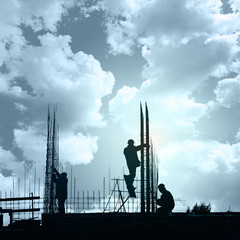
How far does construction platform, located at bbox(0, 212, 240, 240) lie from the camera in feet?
37.4

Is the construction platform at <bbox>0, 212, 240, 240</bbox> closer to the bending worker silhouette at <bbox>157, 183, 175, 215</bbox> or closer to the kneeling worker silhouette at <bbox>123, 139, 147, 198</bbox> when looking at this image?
the bending worker silhouette at <bbox>157, 183, 175, 215</bbox>

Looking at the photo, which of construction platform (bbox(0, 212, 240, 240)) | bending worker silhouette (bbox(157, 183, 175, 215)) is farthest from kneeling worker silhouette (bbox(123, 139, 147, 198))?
construction platform (bbox(0, 212, 240, 240))

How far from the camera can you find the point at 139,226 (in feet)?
38.1

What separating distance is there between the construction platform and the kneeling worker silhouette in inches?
56.2

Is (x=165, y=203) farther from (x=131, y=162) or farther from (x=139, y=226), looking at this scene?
(x=131, y=162)

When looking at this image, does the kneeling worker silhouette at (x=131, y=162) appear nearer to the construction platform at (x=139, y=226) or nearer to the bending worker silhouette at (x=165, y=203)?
the bending worker silhouette at (x=165, y=203)

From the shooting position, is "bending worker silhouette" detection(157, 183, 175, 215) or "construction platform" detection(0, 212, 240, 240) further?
"bending worker silhouette" detection(157, 183, 175, 215)

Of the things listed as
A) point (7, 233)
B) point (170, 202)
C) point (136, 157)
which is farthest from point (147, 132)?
point (7, 233)

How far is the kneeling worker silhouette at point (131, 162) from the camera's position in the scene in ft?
43.2

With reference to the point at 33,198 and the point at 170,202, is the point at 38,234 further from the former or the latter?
the point at 170,202

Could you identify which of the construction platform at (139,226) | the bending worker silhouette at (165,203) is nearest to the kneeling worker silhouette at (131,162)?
the bending worker silhouette at (165,203)

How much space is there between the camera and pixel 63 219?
11867 millimetres

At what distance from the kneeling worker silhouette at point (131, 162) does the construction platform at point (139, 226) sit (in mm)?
1429

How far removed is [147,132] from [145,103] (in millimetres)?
1197
